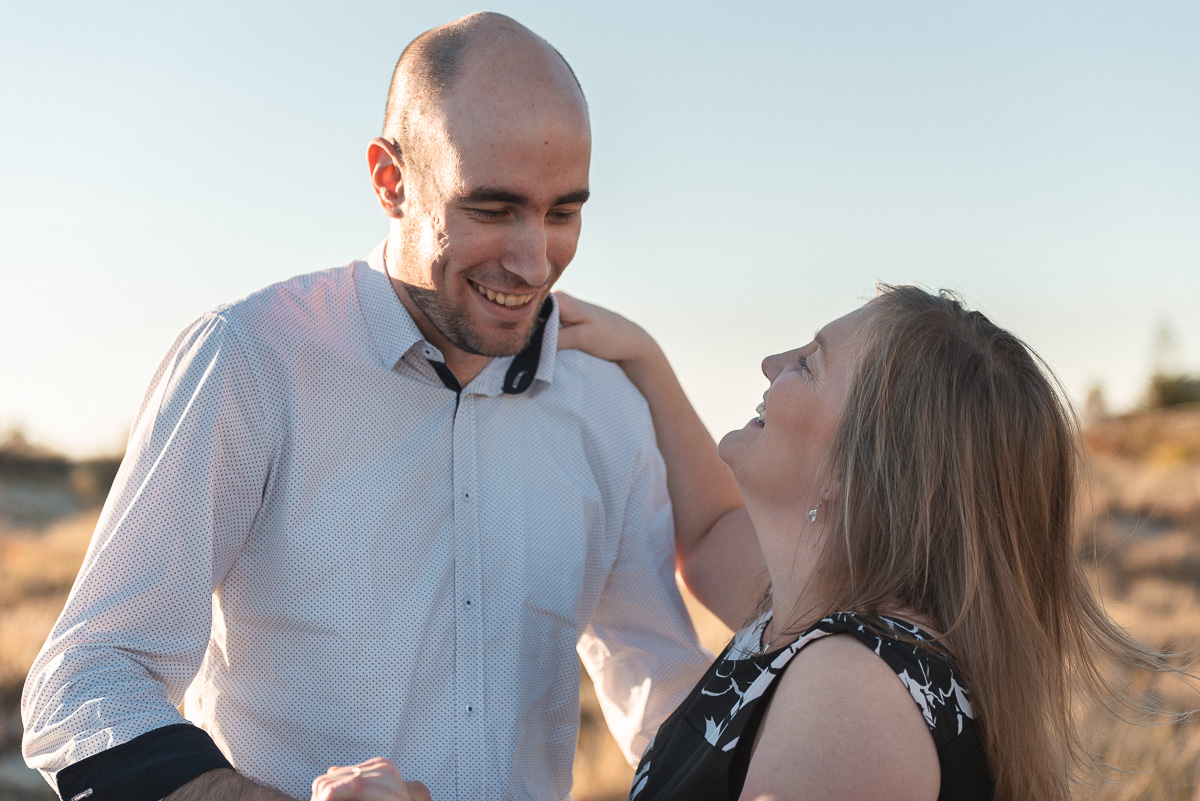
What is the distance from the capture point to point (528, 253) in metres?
2.67

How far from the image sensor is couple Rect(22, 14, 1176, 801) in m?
1.90

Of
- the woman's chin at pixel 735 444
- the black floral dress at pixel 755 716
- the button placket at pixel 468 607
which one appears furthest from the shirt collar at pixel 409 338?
the black floral dress at pixel 755 716

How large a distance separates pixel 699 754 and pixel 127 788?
111 cm

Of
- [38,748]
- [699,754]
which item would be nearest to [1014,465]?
[699,754]

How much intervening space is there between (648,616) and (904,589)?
3.98 ft

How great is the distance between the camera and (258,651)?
249 cm

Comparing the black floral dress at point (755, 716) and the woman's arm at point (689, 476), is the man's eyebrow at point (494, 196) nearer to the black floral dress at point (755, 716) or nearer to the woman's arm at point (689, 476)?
the woman's arm at point (689, 476)

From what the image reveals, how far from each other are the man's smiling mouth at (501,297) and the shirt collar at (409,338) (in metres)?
0.19

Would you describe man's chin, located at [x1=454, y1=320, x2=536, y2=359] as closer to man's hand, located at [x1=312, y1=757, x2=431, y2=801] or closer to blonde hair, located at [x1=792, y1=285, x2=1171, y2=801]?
blonde hair, located at [x1=792, y1=285, x2=1171, y2=801]

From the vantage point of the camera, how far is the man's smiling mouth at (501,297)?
271 centimetres

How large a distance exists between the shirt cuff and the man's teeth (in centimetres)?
128

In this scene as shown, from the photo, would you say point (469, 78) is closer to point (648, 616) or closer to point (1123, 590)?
point (648, 616)

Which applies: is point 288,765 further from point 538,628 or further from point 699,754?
point 699,754

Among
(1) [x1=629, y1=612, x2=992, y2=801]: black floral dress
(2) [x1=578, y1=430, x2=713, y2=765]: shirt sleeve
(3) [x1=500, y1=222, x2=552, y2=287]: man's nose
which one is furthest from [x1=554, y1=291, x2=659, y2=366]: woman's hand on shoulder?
(1) [x1=629, y1=612, x2=992, y2=801]: black floral dress
